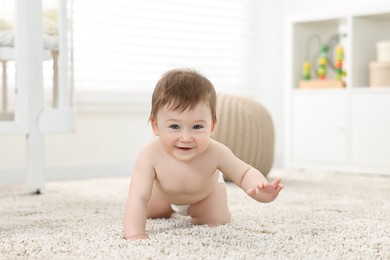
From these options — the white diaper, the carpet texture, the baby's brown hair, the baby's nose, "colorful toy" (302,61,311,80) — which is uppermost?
"colorful toy" (302,61,311,80)

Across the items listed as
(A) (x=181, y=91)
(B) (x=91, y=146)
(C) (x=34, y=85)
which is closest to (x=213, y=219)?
(A) (x=181, y=91)

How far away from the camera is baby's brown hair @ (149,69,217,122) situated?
3.64 ft

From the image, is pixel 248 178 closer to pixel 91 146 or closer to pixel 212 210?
pixel 212 210

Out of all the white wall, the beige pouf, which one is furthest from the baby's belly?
the white wall

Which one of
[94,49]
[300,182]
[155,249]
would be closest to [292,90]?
[300,182]

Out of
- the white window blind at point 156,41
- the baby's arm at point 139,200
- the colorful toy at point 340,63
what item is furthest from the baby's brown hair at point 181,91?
the colorful toy at point 340,63

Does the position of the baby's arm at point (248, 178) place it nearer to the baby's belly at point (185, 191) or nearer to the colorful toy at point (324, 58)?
the baby's belly at point (185, 191)

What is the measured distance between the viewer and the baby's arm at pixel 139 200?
3.54ft

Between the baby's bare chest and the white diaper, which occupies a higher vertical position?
the baby's bare chest

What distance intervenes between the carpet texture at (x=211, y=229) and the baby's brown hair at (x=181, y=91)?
0.77 ft

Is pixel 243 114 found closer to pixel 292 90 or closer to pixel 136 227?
pixel 292 90

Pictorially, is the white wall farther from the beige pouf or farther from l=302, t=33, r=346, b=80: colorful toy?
l=302, t=33, r=346, b=80: colorful toy

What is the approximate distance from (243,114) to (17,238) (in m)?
1.20

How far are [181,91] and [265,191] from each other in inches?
9.2
